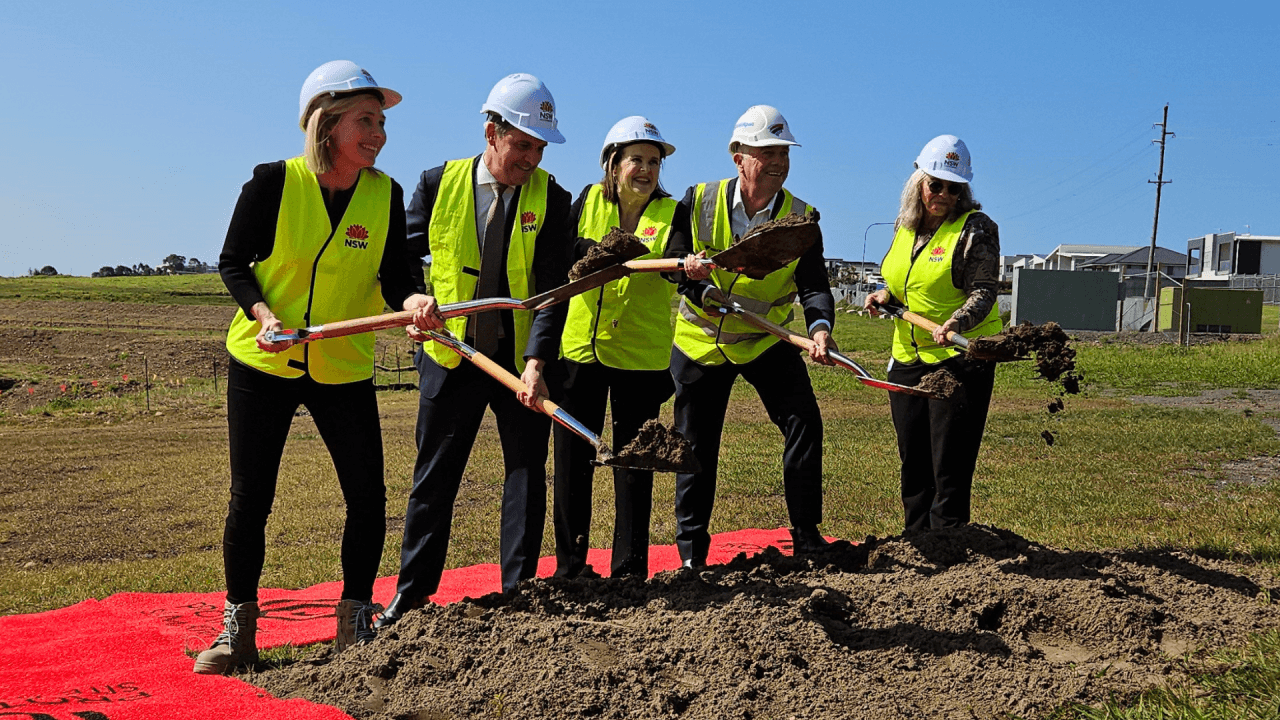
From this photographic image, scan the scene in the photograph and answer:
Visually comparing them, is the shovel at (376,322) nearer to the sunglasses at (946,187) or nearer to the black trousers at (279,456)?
the black trousers at (279,456)

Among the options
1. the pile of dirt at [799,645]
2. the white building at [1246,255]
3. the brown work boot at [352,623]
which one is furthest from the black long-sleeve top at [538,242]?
the white building at [1246,255]

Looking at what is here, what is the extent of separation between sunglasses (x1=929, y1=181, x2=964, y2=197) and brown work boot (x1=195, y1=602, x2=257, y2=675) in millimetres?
3451

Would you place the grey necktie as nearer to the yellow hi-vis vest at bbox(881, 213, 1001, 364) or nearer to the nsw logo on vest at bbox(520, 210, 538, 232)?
the nsw logo on vest at bbox(520, 210, 538, 232)

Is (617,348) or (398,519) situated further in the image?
(398,519)

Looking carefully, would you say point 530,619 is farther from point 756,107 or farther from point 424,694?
point 756,107

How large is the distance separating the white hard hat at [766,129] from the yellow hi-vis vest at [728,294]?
0.31 metres

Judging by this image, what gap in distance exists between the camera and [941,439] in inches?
194

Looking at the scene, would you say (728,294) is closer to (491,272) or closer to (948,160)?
(948,160)

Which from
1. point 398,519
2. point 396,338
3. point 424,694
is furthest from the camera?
point 396,338

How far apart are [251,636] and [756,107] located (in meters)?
3.00

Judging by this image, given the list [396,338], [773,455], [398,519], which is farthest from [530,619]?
[396,338]

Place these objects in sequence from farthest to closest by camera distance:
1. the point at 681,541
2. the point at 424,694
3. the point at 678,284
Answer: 1. the point at 681,541
2. the point at 678,284
3. the point at 424,694

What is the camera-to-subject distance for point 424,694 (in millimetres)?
3303

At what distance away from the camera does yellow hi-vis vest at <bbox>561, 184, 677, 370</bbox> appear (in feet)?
14.9
